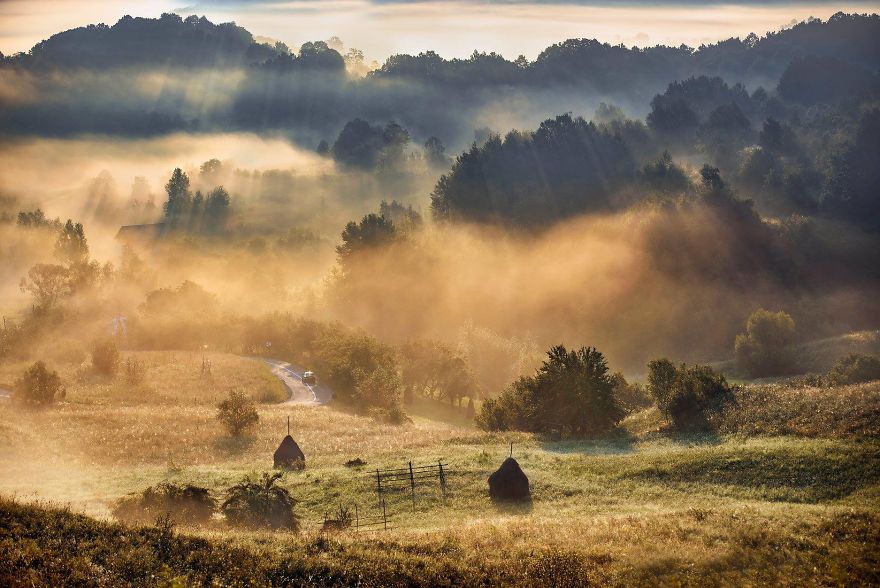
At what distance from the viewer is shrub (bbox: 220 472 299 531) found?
38625 millimetres

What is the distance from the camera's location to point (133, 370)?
307 ft

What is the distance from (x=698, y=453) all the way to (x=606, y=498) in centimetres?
879

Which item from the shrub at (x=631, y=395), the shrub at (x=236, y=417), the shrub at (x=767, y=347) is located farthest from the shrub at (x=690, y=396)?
the shrub at (x=236, y=417)

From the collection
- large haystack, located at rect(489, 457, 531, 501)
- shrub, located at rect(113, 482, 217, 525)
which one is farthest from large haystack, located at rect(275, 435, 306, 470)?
large haystack, located at rect(489, 457, 531, 501)

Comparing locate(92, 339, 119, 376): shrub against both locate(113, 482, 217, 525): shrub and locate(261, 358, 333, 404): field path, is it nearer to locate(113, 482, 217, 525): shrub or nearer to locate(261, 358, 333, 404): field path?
locate(261, 358, 333, 404): field path

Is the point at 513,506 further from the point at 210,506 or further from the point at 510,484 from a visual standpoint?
the point at 210,506

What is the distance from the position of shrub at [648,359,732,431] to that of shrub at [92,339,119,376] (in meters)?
67.6

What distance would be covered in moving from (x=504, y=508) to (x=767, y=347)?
2625 inches

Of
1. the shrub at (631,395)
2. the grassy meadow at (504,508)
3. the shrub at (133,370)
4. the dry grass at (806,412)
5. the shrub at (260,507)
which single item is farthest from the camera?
the shrub at (133,370)

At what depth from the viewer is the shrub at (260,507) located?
38625 mm

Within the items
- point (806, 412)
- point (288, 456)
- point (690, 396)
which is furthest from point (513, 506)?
point (690, 396)

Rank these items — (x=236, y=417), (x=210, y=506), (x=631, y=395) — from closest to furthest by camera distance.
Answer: (x=210, y=506)
(x=236, y=417)
(x=631, y=395)

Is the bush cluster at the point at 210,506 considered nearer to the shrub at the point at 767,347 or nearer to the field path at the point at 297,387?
the field path at the point at 297,387

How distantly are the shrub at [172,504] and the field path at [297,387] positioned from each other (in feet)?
175
